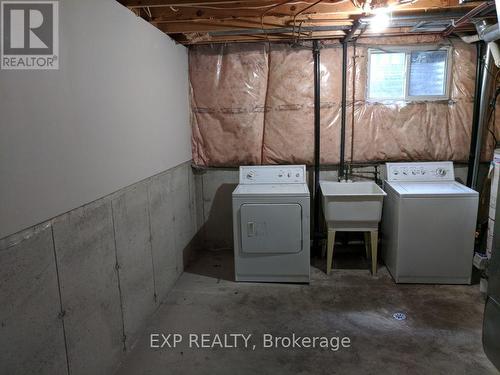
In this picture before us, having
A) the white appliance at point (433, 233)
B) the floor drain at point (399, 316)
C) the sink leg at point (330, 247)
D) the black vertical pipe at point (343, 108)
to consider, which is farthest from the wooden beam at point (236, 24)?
the floor drain at point (399, 316)

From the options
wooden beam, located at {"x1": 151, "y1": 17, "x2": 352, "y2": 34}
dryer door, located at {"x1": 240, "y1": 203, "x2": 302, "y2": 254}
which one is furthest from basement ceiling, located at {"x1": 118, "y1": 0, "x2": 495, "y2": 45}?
dryer door, located at {"x1": 240, "y1": 203, "x2": 302, "y2": 254}

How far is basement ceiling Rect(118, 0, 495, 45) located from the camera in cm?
255

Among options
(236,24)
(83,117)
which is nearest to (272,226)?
(236,24)

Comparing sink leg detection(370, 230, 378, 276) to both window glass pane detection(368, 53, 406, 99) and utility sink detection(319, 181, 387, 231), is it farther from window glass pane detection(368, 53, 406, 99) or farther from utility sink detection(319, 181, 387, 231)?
window glass pane detection(368, 53, 406, 99)

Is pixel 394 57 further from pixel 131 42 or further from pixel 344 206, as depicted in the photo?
pixel 131 42

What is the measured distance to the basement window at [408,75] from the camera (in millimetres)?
3648

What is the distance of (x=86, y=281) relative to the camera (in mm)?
1891

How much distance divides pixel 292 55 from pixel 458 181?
83.7 inches

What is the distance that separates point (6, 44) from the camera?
1.46m

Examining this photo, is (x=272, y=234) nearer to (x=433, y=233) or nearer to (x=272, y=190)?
(x=272, y=190)

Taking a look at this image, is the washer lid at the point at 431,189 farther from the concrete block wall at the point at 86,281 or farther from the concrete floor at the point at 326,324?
the concrete block wall at the point at 86,281

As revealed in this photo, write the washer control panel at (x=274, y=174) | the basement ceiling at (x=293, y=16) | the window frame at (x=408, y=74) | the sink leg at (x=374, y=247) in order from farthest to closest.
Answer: the washer control panel at (x=274, y=174) < the window frame at (x=408, y=74) < the sink leg at (x=374, y=247) < the basement ceiling at (x=293, y=16)

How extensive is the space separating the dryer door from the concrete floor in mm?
381

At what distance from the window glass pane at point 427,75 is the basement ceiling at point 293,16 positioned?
295 millimetres
